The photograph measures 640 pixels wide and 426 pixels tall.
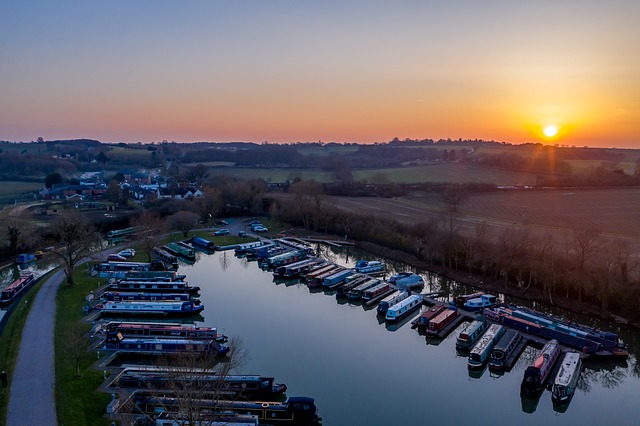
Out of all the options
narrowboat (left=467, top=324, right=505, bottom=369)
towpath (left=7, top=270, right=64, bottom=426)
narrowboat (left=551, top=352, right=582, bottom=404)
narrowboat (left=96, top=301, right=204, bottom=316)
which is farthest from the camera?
narrowboat (left=96, top=301, right=204, bottom=316)

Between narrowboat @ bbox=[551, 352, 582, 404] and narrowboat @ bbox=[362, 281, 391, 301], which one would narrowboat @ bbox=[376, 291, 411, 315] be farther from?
narrowboat @ bbox=[551, 352, 582, 404]

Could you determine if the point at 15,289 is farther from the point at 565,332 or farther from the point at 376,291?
the point at 565,332

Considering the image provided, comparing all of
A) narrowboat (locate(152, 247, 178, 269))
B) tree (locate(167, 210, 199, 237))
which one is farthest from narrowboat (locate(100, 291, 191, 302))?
tree (locate(167, 210, 199, 237))

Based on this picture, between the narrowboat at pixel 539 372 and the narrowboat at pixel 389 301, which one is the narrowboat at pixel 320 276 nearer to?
the narrowboat at pixel 389 301

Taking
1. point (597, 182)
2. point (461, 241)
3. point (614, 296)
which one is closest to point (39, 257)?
point (461, 241)

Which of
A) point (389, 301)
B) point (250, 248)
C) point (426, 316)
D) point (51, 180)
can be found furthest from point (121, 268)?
point (51, 180)

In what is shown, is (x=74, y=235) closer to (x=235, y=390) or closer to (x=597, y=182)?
(x=235, y=390)
